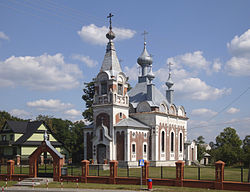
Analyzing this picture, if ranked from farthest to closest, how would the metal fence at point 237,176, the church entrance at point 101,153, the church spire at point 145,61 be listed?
the church spire at point 145,61
the church entrance at point 101,153
the metal fence at point 237,176

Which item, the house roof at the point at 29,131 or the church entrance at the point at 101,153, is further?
the house roof at the point at 29,131

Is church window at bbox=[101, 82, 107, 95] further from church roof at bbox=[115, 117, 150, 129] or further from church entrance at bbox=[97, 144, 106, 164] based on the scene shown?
church entrance at bbox=[97, 144, 106, 164]

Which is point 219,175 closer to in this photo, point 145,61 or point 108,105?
point 108,105

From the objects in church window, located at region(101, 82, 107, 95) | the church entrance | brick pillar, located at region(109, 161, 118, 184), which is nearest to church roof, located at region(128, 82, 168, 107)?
church window, located at region(101, 82, 107, 95)

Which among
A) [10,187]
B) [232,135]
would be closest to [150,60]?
[232,135]

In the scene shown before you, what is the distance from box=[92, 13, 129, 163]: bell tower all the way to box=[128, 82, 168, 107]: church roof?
362 centimetres

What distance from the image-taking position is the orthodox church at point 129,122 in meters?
41.2

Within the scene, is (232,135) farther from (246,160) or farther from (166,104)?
(166,104)

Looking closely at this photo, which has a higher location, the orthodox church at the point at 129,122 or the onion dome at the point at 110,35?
the onion dome at the point at 110,35

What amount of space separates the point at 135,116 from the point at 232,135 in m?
25.8

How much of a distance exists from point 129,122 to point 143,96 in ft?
20.8

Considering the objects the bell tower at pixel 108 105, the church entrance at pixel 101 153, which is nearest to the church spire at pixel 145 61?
the bell tower at pixel 108 105

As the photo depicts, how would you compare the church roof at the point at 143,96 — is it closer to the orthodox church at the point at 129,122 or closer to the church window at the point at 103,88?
the orthodox church at the point at 129,122

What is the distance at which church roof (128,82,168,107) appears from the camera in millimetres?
46344
